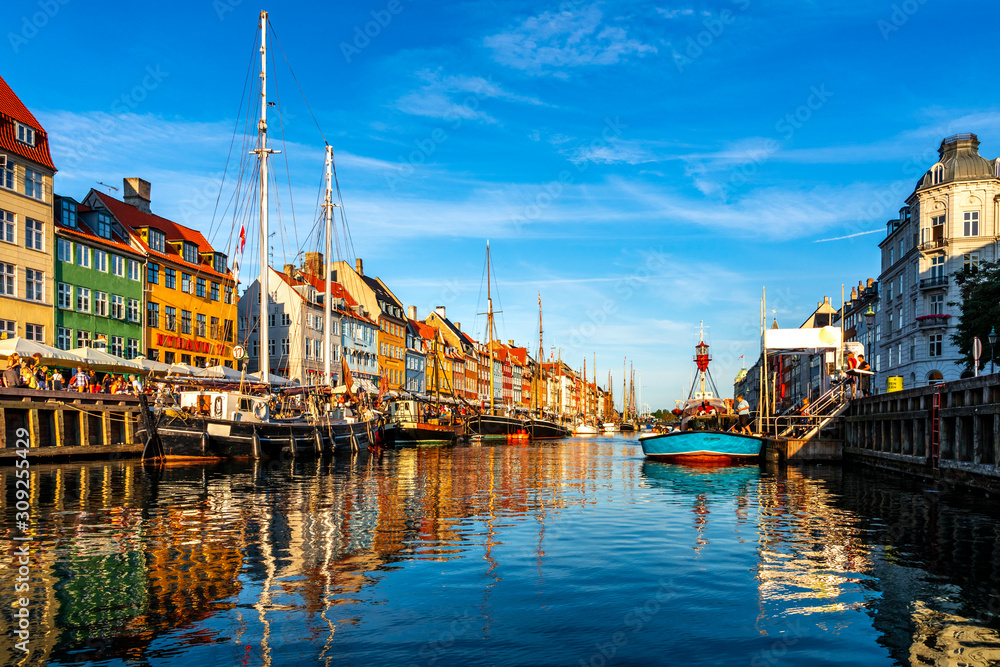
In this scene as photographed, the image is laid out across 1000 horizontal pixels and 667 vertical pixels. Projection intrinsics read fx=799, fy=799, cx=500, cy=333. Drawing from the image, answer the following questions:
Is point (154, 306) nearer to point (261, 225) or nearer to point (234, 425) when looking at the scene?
point (261, 225)

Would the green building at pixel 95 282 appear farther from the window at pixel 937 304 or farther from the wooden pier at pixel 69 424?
the window at pixel 937 304

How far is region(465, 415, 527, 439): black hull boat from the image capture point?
95.5 metres

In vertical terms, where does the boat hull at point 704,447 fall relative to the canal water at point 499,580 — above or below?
below

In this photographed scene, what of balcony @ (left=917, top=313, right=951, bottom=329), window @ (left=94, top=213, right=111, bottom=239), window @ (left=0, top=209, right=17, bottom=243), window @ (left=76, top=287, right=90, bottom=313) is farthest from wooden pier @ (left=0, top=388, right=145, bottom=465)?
balcony @ (left=917, top=313, right=951, bottom=329)

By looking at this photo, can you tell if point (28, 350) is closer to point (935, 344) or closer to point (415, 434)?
point (415, 434)

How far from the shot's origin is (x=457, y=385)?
463 feet

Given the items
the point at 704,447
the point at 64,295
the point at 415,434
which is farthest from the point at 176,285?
the point at 704,447

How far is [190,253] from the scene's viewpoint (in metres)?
68.2

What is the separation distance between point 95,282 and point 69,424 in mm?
17909

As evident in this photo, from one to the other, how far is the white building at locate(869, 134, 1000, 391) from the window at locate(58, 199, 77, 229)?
65953mm

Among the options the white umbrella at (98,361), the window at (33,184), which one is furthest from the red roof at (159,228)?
the white umbrella at (98,361)

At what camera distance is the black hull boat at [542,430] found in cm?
10094

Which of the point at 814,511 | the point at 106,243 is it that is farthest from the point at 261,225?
the point at 814,511

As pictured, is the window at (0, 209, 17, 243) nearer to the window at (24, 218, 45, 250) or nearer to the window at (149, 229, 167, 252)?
the window at (24, 218, 45, 250)
